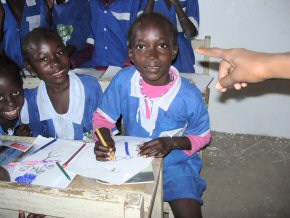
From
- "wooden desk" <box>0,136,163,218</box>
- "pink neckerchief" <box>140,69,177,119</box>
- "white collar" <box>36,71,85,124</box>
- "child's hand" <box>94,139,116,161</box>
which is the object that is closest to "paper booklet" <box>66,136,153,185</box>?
"child's hand" <box>94,139,116,161</box>

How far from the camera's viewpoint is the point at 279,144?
3.12 m

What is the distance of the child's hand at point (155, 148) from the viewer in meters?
1.27

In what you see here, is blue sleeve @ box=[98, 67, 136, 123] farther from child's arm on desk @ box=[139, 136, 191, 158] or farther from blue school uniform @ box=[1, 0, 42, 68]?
blue school uniform @ box=[1, 0, 42, 68]

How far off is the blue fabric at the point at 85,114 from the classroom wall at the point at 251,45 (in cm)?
151

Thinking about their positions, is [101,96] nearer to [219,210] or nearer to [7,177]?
[7,177]

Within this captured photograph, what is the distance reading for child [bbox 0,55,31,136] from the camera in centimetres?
183

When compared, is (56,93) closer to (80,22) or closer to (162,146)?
(162,146)

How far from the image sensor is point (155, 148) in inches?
51.4

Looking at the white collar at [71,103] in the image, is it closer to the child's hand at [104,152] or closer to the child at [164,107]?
the child at [164,107]

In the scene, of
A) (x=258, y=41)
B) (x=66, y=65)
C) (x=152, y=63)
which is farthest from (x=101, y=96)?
(x=258, y=41)

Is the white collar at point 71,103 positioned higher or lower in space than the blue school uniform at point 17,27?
lower

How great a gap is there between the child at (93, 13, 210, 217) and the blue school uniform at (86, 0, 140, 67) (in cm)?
113

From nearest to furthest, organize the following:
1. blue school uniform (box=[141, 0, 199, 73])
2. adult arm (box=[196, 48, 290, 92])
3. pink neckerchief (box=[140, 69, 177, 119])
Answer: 1. adult arm (box=[196, 48, 290, 92])
2. pink neckerchief (box=[140, 69, 177, 119])
3. blue school uniform (box=[141, 0, 199, 73])

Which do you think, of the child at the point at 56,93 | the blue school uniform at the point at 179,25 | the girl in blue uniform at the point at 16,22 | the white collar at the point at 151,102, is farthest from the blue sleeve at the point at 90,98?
the girl in blue uniform at the point at 16,22
